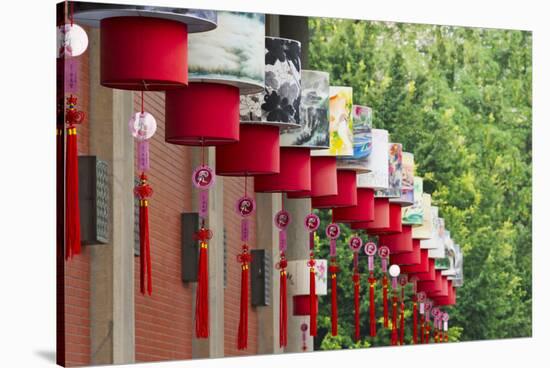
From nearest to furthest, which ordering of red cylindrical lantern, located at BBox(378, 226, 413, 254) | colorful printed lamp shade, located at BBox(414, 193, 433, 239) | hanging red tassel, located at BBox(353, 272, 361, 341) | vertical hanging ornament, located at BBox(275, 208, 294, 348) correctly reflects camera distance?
vertical hanging ornament, located at BBox(275, 208, 294, 348)
hanging red tassel, located at BBox(353, 272, 361, 341)
red cylindrical lantern, located at BBox(378, 226, 413, 254)
colorful printed lamp shade, located at BBox(414, 193, 433, 239)

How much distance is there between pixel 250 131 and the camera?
8195mm

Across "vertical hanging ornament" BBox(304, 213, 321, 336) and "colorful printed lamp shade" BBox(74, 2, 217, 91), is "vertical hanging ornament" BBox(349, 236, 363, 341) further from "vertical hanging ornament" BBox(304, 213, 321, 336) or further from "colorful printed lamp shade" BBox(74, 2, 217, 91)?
"colorful printed lamp shade" BBox(74, 2, 217, 91)

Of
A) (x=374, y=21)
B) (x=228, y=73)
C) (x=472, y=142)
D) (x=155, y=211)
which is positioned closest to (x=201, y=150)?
(x=155, y=211)

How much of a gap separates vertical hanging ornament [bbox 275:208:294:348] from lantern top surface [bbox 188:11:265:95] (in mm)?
1547

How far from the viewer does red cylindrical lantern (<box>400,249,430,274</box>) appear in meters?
10.3

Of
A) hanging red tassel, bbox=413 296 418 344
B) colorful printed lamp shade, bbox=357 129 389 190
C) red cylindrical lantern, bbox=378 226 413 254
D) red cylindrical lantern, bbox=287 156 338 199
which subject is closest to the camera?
red cylindrical lantern, bbox=287 156 338 199

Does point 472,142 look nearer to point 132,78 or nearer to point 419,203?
point 419,203

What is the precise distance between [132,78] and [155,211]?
164 centimetres

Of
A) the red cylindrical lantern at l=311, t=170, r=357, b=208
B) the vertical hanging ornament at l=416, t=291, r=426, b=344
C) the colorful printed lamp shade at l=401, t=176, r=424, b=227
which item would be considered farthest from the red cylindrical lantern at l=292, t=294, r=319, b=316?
the colorful printed lamp shade at l=401, t=176, r=424, b=227

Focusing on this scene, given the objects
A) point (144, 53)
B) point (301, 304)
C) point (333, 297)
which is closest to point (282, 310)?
point (301, 304)

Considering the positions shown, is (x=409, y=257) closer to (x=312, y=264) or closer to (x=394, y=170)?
(x=394, y=170)

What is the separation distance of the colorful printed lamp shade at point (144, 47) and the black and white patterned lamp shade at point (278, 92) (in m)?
0.93

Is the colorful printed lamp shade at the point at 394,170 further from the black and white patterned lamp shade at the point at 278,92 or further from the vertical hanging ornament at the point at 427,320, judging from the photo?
the black and white patterned lamp shade at the point at 278,92

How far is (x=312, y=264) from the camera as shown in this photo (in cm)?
948
